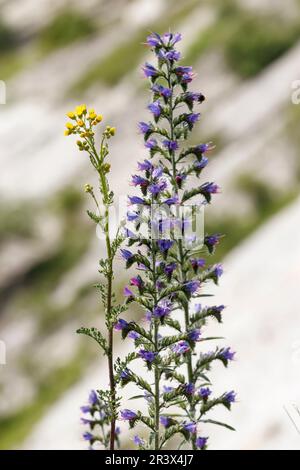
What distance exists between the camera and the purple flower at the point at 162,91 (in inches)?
374

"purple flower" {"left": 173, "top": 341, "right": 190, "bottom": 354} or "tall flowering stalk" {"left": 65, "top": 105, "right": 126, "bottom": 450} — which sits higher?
"tall flowering stalk" {"left": 65, "top": 105, "right": 126, "bottom": 450}

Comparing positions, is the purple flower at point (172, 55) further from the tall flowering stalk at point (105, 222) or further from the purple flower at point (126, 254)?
the purple flower at point (126, 254)

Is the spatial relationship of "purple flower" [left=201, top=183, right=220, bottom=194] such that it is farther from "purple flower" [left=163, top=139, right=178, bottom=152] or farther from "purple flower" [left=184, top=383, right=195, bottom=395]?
"purple flower" [left=184, top=383, right=195, bottom=395]

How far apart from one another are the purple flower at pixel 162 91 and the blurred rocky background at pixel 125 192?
35.5 feet

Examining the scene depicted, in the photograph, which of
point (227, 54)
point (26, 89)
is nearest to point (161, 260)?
point (227, 54)

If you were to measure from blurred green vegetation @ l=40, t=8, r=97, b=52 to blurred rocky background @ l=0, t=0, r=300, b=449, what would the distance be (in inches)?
7.0

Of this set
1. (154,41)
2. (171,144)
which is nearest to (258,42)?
(154,41)

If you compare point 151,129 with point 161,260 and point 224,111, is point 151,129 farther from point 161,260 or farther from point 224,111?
point 224,111

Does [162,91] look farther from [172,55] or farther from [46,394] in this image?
[46,394]

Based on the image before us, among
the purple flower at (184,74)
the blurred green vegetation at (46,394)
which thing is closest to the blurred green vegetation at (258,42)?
the blurred green vegetation at (46,394)

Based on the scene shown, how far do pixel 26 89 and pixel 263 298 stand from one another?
1681 inches

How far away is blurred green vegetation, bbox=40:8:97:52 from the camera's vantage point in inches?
2889

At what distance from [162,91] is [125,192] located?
3739 centimetres

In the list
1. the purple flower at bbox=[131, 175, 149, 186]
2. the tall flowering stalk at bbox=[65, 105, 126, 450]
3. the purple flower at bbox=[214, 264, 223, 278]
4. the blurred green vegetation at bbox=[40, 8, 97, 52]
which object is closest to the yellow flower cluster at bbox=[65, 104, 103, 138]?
the tall flowering stalk at bbox=[65, 105, 126, 450]
